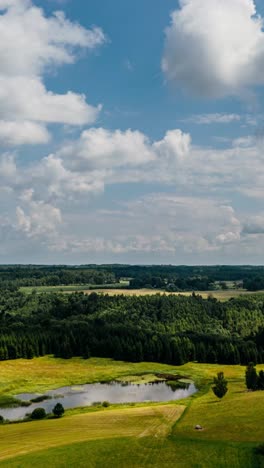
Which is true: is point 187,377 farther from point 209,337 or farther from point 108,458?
point 108,458

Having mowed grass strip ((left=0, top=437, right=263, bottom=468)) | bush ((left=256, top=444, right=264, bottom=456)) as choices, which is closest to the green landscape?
bush ((left=256, top=444, right=264, bottom=456))

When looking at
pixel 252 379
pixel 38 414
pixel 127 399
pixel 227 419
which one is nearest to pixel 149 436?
pixel 227 419

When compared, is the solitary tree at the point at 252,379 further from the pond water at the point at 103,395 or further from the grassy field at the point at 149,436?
the pond water at the point at 103,395

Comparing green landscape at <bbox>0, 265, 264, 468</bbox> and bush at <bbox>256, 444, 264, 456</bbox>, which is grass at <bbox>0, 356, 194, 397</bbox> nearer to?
green landscape at <bbox>0, 265, 264, 468</bbox>

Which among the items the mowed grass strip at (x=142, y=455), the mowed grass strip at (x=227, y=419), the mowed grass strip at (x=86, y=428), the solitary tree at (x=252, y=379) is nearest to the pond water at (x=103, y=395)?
the solitary tree at (x=252, y=379)

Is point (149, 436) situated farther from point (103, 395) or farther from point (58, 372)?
point (58, 372)

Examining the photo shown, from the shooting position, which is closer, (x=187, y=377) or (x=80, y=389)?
(x=80, y=389)

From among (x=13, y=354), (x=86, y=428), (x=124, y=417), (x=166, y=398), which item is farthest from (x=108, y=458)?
(x=13, y=354)
